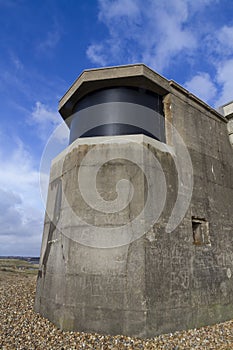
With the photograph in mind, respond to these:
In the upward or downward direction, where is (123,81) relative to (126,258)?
upward

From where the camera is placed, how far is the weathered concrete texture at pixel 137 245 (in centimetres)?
375

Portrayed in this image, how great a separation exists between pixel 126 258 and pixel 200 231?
216 centimetres

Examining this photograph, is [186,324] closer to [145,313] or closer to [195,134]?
[145,313]

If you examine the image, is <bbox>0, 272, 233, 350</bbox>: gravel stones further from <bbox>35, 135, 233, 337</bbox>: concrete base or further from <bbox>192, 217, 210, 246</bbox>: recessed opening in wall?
<bbox>192, 217, 210, 246</bbox>: recessed opening in wall

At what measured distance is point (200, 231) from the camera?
5086 mm

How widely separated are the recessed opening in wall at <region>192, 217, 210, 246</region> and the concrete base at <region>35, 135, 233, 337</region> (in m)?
0.17

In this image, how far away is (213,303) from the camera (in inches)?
182

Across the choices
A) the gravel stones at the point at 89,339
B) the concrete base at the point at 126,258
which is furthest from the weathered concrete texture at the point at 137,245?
the gravel stones at the point at 89,339

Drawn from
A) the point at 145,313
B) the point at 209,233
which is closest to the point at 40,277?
the point at 145,313

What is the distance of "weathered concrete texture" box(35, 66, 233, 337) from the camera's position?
3.75 meters

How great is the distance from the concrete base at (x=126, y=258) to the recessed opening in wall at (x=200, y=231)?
0.17 m

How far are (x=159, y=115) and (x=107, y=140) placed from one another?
1768mm

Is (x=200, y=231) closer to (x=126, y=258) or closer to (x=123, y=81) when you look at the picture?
(x=126, y=258)

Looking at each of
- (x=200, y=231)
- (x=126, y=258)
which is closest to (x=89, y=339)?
(x=126, y=258)
